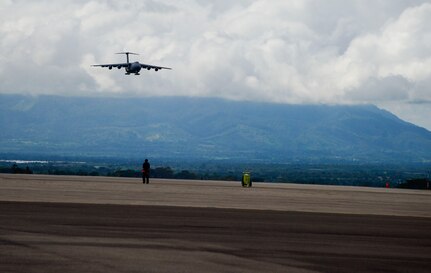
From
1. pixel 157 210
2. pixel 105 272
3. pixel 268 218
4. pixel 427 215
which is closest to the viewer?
pixel 105 272

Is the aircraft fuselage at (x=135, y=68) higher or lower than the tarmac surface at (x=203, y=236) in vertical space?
→ higher

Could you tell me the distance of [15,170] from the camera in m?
95.1

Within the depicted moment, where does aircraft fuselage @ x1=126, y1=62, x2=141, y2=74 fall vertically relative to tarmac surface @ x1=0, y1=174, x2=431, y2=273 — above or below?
above

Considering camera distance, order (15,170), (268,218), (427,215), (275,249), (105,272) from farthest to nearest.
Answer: (15,170) < (427,215) < (268,218) < (275,249) < (105,272)

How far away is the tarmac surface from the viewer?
21.7 metres

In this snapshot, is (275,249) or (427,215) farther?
(427,215)

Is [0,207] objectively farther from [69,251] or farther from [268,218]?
[69,251]

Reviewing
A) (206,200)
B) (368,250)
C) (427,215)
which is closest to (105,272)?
(368,250)

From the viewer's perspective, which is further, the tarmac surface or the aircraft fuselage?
the aircraft fuselage

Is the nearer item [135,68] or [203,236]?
[203,236]

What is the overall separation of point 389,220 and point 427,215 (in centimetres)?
536

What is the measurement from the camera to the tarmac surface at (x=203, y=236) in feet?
71.1

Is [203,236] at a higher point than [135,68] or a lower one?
lower

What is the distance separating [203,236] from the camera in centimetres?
2786
